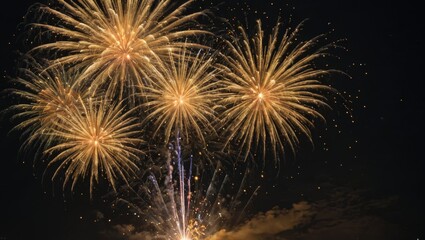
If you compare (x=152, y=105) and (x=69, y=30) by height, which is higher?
(x=69, y=30)

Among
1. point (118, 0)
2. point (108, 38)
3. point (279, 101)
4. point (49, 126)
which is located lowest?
point (279, 101)

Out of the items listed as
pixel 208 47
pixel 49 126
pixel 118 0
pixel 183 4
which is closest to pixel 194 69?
pixel 208 47

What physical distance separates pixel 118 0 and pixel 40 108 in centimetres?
513

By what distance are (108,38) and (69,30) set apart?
1520mm

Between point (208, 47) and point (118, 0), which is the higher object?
point (118, 0)

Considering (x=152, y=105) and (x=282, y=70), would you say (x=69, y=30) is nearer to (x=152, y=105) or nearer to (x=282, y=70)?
(x=152, y=105)

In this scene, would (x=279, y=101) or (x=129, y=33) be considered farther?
(x=279, y=101)

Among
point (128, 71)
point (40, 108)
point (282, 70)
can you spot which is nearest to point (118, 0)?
point (128, 71)

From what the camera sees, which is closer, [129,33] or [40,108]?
[129,33]

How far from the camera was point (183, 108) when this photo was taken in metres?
19.5

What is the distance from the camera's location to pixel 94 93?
748 inches

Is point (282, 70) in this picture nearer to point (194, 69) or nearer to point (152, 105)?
point (194, 69)

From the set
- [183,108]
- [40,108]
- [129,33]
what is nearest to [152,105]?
[183,108]

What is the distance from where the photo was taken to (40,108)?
761 inches
